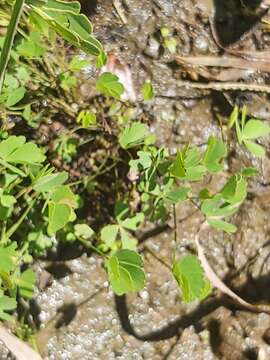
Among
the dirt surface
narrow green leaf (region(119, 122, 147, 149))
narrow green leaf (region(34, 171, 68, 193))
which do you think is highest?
narrow green leaf (region(34, 171, 68, 193))

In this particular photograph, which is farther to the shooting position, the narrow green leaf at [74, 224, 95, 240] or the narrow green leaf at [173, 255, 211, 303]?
the narrow green leaf at [74, 224, 95, 240]

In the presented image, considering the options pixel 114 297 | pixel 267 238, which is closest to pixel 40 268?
pixel 114 297

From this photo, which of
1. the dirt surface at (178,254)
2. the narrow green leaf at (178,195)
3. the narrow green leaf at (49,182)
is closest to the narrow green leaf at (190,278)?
the narrow green leaf at (178,195)

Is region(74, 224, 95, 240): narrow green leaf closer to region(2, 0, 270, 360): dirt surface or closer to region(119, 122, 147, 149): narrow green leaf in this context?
region(2, 0, 270, 360): dirt surface

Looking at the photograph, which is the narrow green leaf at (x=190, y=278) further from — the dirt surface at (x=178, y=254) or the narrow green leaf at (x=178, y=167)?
the dirt surface at (x=178, y=254)

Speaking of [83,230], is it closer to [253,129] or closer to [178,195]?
[178,195]

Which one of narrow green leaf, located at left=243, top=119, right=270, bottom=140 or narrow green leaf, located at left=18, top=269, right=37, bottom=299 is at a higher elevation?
narrow green leaf, located at left=243, top=119, right=270, bottom=140

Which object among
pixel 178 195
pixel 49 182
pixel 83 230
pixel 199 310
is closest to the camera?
pixel 49 182

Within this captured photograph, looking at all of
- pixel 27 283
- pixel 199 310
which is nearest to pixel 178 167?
pixel 27 283

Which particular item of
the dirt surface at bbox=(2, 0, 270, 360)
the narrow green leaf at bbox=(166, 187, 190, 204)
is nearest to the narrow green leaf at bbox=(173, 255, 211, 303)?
the narrow green leaf at bbox=(166, 187, 190, 204)
